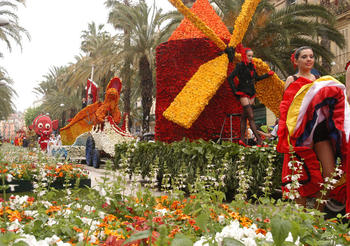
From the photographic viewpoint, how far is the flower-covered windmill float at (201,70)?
7396mm

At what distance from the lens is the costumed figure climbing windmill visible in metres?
6.82

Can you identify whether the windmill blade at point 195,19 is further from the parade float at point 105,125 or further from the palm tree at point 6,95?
the palm tree at point 6,95

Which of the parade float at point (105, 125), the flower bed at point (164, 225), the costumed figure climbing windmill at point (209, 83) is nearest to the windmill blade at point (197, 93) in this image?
the costumed figure climbing windmill at point (209, 83)

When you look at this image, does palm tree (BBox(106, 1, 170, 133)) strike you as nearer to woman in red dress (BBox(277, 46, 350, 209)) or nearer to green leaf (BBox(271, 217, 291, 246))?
woman in red dress (BBox(277, 46, 350, 209))

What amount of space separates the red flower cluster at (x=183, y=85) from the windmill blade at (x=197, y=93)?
41cm

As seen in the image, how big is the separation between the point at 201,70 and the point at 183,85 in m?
0.56

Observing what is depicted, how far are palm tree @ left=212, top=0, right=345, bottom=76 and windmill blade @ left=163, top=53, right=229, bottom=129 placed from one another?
21.1 ft

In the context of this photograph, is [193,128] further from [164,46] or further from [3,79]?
[3,79]

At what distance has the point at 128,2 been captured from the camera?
21438 millimetres

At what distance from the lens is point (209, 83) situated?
7098 millimetres

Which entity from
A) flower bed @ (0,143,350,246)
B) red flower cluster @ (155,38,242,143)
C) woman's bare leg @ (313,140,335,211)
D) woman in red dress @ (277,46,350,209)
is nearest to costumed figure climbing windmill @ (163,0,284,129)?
red flower cluster @ (155,38,242,143)

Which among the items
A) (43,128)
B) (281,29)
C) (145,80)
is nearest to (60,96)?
(43,128)

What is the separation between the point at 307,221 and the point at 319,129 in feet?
6.20

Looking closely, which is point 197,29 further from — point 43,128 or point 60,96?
point 60,96
